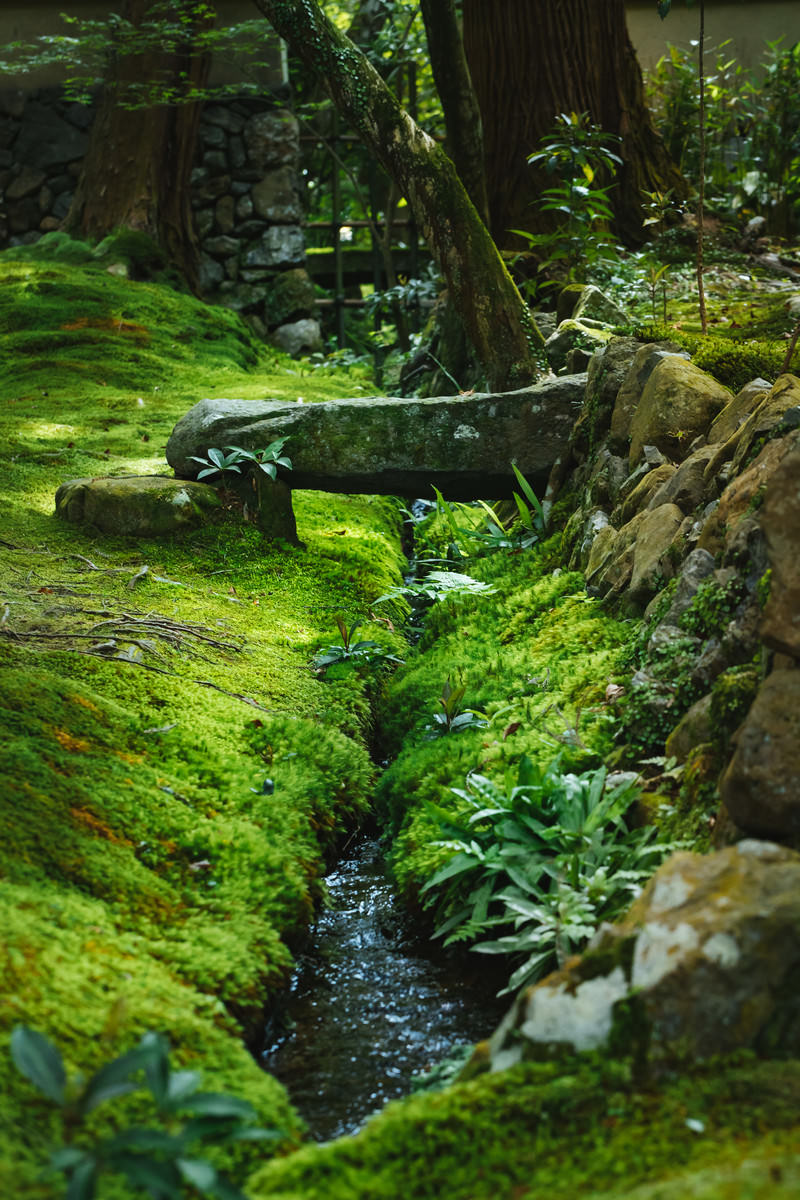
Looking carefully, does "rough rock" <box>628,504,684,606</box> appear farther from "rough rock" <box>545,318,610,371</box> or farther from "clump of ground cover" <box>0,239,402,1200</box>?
"rough rock" <box>545,318,610,371</box>

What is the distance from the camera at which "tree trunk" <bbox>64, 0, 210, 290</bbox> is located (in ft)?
37.3

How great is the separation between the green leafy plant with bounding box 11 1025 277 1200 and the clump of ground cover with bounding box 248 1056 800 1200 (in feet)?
0.63

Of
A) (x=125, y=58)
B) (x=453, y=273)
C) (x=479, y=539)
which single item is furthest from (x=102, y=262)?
(x=479, y=539)

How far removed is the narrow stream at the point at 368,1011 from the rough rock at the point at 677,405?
2.43m

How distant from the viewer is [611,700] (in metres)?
3.61

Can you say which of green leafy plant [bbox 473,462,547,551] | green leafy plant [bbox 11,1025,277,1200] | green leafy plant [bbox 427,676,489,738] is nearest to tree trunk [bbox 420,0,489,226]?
green leafy plant [bbox 473,462,547,551]

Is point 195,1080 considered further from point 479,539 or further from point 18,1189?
point 479,539

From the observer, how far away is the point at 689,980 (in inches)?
75.2

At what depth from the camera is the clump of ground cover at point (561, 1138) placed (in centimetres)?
166

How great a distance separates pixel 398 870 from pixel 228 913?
70 cm

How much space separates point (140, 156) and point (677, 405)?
9321 millimetres

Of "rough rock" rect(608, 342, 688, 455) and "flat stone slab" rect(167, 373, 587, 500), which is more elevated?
"rough rock" rect(608, 342, 688, 455)

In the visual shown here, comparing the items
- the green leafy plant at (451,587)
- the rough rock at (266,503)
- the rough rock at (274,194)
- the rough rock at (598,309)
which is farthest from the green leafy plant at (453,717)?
the rough rock at (274,194)

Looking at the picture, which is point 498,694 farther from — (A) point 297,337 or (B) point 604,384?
(A) point 297,337
